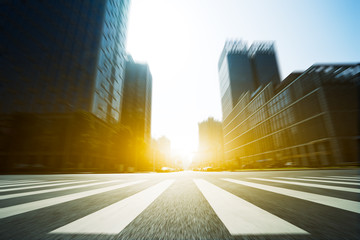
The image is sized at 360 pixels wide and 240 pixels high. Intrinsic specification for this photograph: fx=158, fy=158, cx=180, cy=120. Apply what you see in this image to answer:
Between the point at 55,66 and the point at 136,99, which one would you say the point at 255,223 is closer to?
the point at 55,66

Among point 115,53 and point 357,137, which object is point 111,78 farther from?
point 357,137

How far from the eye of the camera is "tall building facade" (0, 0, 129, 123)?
27109 mm

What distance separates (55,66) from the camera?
2917cm

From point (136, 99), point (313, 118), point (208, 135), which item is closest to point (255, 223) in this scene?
point (313, 118)

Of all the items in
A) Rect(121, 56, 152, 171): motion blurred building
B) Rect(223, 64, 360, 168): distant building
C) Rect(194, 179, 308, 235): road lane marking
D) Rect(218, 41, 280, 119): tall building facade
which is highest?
Rect(218, 41, 280, 119): tall building facade

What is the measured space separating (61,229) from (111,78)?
39480 mm

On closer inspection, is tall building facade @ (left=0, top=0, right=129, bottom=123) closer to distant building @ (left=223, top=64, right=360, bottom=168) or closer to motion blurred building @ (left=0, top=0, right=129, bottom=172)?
motion blurred building @ (left=0, top=0, right=129, bottom=172)

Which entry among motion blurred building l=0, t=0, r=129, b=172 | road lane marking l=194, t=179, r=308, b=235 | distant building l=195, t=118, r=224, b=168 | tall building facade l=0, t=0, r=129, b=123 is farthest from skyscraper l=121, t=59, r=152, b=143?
distant building l=195, t=118, r=224, b=168

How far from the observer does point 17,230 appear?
113 centimetres

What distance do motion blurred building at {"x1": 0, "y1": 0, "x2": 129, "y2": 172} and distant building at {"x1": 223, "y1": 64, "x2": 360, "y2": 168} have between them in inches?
1510

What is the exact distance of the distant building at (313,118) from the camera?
29.3 meters

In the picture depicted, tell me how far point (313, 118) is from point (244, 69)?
6010 centimetres

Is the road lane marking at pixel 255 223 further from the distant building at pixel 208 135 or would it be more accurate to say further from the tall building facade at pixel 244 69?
the distant building at pixel 208 135

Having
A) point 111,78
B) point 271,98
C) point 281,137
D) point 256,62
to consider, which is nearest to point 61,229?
point 111,78
